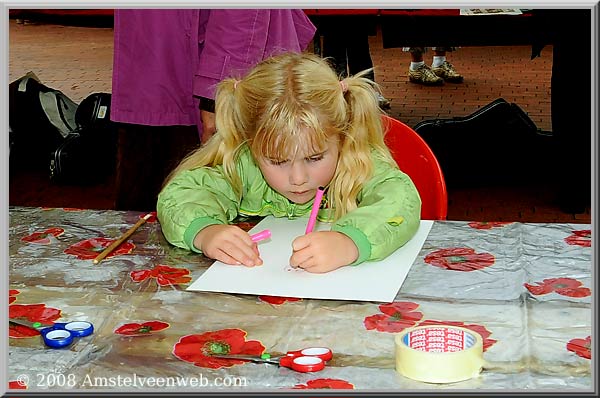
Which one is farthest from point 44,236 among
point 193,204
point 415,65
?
point 415,65

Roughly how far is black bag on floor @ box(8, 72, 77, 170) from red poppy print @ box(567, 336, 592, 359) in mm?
2918

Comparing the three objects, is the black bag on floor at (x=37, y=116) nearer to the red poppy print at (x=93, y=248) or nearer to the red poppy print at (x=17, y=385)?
the red poppy print at (x=93, y=248)

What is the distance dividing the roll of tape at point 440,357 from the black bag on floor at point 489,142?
240 centimetres

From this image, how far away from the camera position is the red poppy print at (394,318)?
104 cm

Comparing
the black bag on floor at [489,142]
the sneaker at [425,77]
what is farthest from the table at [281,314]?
the sneaker at [425,77]

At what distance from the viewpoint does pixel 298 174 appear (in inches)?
55.8

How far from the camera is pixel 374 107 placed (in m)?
1.55

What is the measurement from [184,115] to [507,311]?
3.02 feet

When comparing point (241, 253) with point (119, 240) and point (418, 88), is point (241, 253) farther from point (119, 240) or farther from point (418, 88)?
point (418, 88)

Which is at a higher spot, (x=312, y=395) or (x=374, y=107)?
(x=374, y=107)

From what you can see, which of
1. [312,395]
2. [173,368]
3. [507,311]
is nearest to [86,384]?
[173,368]

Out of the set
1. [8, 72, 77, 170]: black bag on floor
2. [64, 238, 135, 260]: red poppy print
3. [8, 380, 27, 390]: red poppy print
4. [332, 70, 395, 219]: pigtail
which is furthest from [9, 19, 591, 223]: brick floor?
[8, 380, 27, 390]: red poppy print

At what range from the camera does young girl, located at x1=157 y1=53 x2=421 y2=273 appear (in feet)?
4.47

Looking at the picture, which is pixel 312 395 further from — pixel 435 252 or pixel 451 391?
pixel 435 252
